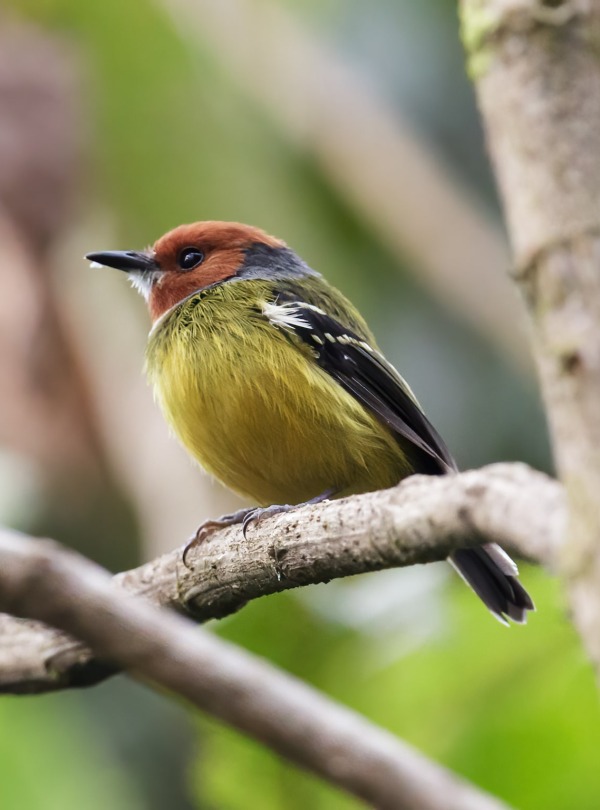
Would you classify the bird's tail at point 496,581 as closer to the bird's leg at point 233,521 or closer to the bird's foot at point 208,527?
the bird's leg at point 233,521

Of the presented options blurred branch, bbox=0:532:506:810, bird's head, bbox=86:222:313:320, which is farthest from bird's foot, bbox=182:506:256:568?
blurred branch, bbox=0:532:506:810

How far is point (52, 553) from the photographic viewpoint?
4.32 ft

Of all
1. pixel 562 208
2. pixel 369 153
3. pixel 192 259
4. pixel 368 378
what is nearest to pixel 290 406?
pixel 368 378

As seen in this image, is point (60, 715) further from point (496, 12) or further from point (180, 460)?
point (496, 12)

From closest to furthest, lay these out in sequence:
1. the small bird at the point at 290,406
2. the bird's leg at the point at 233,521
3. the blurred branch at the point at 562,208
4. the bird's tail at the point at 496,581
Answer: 1. the blurred branch at the point at 562,208
2. the bird's leg at the point at 233,521
3. the bird's tail at the point at 496,581
4. the small bird at the point at 290,406

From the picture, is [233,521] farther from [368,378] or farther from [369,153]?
[369,153]

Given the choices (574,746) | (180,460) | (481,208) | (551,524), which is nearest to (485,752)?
(574,746)

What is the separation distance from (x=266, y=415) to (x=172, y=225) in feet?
7.32

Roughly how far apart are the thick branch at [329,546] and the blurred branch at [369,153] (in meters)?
2.27

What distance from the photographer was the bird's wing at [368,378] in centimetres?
384

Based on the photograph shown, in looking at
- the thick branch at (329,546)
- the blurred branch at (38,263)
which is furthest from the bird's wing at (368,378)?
the blurred branch at (38,263)

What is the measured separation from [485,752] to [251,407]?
1241mm

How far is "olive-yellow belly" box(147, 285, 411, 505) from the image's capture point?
371cm

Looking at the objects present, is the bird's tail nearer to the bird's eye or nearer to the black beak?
the bird's eye
